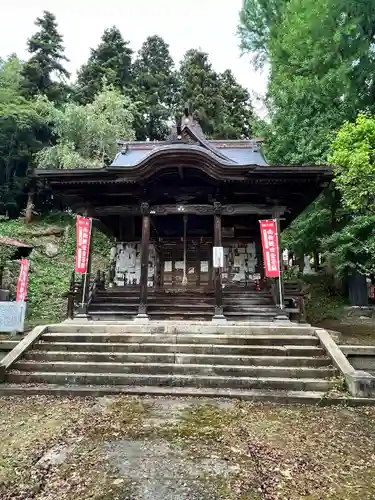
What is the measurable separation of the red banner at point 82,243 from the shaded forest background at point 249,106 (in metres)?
4.17

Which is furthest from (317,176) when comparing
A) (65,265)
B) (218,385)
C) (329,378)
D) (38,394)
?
(65,265)

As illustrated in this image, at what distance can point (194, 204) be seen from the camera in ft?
34.6

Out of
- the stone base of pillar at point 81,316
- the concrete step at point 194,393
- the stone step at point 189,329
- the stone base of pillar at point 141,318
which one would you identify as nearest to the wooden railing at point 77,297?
the stone base of pillar at point 81,316

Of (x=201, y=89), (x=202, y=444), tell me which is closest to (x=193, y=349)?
(x=202, y=444)

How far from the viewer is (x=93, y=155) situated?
2212 centimetres

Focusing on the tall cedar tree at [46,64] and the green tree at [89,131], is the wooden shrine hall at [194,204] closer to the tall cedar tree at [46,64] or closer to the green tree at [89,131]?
the green tree at [89,131]

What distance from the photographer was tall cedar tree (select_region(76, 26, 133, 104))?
27.2m

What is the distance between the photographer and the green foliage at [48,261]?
16.2 meters

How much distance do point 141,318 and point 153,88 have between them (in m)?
26.2

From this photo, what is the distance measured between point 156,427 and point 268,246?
20.8 ft

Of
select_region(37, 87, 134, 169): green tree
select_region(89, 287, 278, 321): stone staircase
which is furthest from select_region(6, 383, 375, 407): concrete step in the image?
select_region(37, 87, 134, 169): green tree

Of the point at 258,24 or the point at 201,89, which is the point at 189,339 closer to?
the point at 258,24

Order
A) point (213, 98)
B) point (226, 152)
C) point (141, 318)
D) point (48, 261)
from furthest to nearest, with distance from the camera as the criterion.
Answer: point (213, 98), point (48, 261), point (226, 152), point (141, 318)

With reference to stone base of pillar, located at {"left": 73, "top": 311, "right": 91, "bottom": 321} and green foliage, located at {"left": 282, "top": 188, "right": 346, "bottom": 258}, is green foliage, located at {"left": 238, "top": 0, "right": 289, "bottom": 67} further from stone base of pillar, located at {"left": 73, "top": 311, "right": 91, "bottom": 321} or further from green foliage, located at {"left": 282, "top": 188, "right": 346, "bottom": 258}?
stone base of pillar, located at {"left": 73, "top": 311, "right": 91, "bottom": 321}
